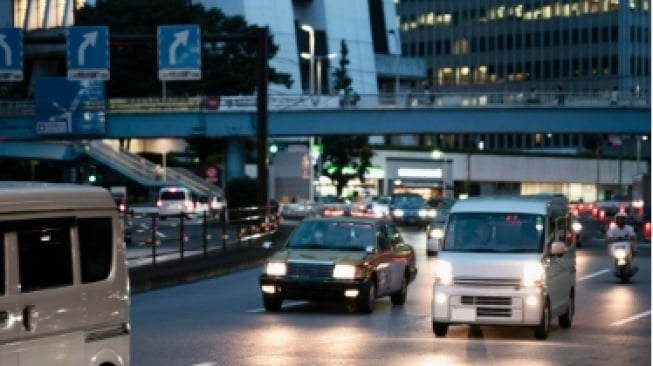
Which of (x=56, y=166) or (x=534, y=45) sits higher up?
(x=534, y=45)

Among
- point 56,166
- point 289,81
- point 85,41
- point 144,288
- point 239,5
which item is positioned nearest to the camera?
point 144,288

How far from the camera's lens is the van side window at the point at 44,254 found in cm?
1052

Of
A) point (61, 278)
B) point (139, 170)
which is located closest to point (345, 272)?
point (61, 278)

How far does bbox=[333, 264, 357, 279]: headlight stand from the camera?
23859 mm

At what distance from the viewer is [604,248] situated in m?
52.3

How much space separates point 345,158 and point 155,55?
2328cm

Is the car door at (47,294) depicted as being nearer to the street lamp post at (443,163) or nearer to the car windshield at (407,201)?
the car windshield at (407,201)

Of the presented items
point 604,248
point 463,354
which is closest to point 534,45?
point 604,248

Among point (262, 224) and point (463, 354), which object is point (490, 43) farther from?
point (463, 354)

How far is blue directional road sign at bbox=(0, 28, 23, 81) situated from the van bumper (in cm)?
2805

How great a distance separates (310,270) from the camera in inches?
944

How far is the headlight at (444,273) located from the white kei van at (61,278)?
29.8ft

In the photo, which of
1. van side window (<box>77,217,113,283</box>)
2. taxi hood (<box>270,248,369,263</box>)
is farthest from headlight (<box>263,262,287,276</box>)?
van side window (<box>77,217,113,283</box>)

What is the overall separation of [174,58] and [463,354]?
1141 inches
